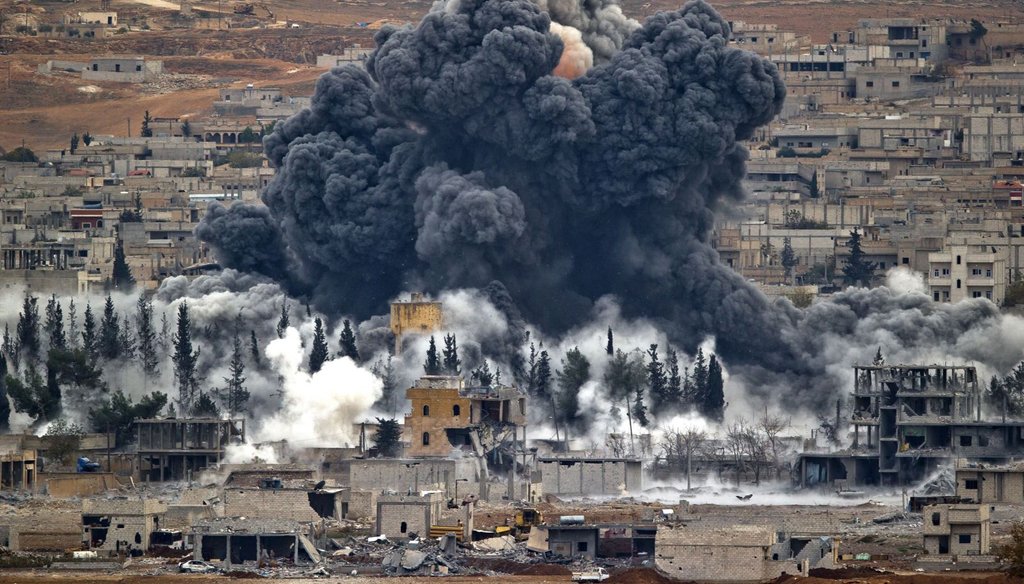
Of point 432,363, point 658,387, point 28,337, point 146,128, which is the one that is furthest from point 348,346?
point 146,128

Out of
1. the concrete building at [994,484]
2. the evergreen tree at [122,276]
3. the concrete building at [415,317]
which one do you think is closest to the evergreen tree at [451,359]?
the concrete building at [415,317]

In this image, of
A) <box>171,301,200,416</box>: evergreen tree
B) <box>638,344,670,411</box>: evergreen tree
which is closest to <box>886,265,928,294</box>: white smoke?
<box>638,344,670,411</box>: evergreen tree

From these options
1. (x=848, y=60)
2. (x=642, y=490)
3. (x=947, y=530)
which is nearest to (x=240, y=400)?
(x=642, y=490)

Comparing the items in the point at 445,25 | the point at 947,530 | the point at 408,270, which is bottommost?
the point at 947,530

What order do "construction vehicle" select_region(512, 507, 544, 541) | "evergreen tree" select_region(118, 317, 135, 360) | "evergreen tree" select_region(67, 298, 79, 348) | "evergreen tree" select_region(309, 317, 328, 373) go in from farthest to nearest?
"evergreen tree" select_region(67, 298, 79, 348) < "evergreen tree" select_region(118, 317, 135, 360) < "evergreen tree" select_region(309, 317, 328, 373) < "construction vehicle" select_region(512, 507, 544, 541)

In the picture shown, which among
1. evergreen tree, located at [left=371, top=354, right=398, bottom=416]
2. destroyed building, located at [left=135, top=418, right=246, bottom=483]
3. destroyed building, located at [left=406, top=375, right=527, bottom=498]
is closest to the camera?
destroyed building, located at [left=406, top=375, right=527, bottom=498]

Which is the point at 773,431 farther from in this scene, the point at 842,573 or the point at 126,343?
the point at 842,573

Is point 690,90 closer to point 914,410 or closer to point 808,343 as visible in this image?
point 808,343

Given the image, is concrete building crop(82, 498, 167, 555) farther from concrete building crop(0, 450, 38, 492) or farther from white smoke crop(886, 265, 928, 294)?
white smoke crop(886, 265, 928, 294)
